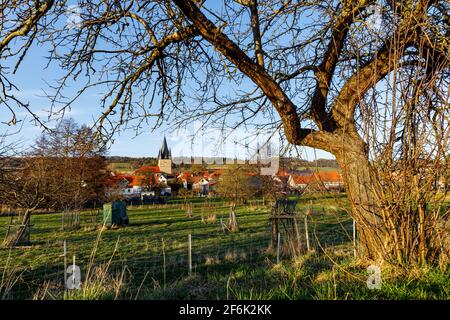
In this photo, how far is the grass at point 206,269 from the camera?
324 cm

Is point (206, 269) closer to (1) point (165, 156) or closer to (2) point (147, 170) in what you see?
(1) point (165, 156)

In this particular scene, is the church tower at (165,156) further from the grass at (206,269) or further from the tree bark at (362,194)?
the tree bark at (362,194)

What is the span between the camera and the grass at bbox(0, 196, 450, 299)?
3239 millimetres

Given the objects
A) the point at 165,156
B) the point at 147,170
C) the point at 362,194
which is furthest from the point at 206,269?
the point at 147,170

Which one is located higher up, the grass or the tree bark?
the tree bark

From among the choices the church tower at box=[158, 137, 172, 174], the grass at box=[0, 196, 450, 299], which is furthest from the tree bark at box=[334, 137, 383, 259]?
the church tower at box=[158, 137, 172, 174]

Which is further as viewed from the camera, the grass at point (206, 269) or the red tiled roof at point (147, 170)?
the red tiled roof at point (147, 170)

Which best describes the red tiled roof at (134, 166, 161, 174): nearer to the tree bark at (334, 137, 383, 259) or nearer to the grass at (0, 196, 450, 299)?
the grass at (0, 196, 450, 299)

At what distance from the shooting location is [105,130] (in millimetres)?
5809

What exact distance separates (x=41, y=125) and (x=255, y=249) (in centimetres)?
806

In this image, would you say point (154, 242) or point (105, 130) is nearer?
point (105, 130)

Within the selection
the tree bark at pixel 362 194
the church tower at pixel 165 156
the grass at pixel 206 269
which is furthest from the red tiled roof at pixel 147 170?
the tree bark at pixel 362 194
